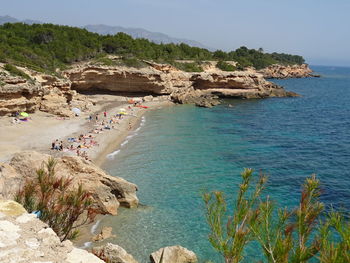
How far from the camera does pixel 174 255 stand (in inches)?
512

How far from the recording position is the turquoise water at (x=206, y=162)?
16594 mm

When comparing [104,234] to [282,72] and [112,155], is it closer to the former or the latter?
[112,155]

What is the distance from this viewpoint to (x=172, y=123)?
40812mm

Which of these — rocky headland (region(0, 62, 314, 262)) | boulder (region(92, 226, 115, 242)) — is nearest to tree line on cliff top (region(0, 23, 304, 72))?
rocky headland (region(0, 62, 314, 262))

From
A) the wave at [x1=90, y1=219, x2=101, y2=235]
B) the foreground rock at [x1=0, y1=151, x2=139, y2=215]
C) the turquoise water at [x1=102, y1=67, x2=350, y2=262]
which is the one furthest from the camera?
the turquoise water at [x1=102, y1=67, x2=350, y2=262]

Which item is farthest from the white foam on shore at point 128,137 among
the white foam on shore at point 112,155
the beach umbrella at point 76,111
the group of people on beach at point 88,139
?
the beach umbrella at point 76,111

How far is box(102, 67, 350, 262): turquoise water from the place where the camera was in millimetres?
16594

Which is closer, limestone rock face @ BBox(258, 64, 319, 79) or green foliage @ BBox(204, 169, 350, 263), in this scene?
green foliage @ BBox(204, 169, 350, 263)

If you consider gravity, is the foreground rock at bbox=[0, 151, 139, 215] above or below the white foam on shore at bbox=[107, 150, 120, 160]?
above

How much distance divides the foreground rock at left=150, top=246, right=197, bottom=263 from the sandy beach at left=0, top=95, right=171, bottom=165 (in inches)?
570

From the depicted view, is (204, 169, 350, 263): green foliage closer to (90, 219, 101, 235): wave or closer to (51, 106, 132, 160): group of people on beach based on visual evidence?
(90, 219, 101, 235): wave

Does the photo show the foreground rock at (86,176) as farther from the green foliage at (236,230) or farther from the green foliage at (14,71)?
the green foliage at (14,71)

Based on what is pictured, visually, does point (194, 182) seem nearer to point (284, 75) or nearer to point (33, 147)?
point (33, 147)

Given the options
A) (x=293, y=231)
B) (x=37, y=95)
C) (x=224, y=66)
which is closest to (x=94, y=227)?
(x=293, y=231)
